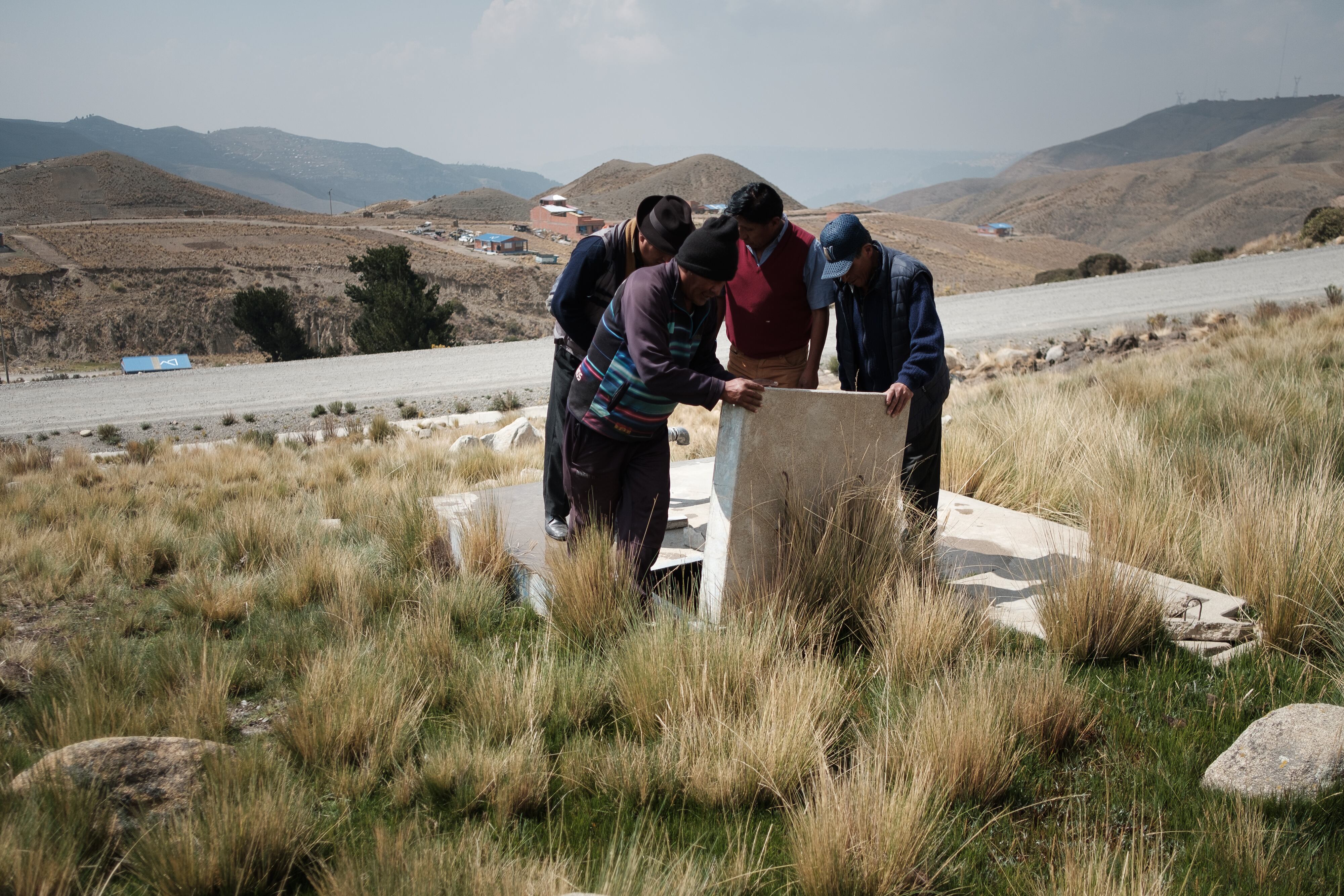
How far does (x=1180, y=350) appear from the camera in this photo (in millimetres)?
11727

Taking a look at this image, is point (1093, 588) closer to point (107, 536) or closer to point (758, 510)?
point (758, 510)

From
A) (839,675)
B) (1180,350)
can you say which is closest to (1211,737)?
(839,675)

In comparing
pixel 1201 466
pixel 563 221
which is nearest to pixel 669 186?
pixel 563 221

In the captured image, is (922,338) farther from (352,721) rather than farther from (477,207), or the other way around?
(477,207)

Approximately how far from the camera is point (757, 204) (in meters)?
4.09

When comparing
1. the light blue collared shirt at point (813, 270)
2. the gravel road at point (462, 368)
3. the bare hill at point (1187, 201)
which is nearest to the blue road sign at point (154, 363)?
the gravel road at point (462, 368)

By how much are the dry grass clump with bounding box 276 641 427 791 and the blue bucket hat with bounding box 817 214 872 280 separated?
8.40 ft

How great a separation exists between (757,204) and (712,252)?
1.00m

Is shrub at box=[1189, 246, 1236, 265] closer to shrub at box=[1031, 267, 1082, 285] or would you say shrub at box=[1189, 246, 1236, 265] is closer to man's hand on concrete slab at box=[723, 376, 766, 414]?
shrub at box=[1031, 267, 1082, 285]

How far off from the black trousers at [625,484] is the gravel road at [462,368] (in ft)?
41.2

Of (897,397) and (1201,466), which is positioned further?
(1201,466)

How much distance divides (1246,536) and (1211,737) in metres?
1.49

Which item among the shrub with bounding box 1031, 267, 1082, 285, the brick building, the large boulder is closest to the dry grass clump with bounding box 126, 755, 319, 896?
the large boulder

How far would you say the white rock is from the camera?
9.55 metres
